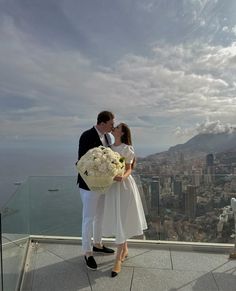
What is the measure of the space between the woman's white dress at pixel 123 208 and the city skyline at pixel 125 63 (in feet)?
4.60

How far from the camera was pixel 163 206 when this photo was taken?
3943 mm

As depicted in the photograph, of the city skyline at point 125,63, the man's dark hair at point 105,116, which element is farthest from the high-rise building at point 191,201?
the man's dark hair at point 105,116

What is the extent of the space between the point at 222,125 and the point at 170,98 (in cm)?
138

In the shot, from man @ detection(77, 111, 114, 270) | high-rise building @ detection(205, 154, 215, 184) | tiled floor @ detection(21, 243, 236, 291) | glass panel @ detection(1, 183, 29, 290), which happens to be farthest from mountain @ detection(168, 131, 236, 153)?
glass panel @ detection(1, 183, 29, 290)

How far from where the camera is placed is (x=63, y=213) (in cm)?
390

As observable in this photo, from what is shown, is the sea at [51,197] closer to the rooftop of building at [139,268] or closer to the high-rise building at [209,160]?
the rooftop of building at [139,268]

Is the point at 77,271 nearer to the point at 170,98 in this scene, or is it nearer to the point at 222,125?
the point at 222,125

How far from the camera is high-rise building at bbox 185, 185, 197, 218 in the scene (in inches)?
153

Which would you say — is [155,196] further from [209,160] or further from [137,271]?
[137,271]

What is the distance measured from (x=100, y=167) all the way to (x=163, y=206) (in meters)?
1.43

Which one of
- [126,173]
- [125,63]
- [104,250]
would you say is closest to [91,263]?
[104,250]

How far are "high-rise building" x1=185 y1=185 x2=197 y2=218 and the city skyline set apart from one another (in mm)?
794

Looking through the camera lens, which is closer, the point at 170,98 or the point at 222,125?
the point at 222,125

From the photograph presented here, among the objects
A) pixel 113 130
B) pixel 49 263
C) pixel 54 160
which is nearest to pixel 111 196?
pixel 113 130
